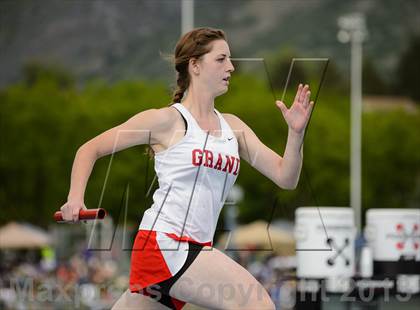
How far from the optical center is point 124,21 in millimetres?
196125

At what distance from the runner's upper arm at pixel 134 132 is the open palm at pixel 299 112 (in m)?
0.61

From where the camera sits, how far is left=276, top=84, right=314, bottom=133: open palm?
19.2 feet

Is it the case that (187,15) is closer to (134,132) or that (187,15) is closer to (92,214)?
(134,132)

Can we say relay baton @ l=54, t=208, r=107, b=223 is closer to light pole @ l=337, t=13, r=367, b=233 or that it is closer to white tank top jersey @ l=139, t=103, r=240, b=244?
white tank top jersey @ l=139, t=103, r=240, b=244

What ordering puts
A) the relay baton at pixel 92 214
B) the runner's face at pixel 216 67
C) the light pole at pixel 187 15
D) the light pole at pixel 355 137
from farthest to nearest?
the light pole at pixel 355 137 < the light pole at pixel 187 15 < the runner's face at pixel 216 67 < the relay baton at pixel 92 214

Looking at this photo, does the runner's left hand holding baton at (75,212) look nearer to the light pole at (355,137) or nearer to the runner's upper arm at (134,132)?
the runner's upper arm at (134,132)

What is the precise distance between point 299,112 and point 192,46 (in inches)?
25.8

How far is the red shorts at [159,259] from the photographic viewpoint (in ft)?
18.4

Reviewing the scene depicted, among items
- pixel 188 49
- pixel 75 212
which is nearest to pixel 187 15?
pixel 188 49

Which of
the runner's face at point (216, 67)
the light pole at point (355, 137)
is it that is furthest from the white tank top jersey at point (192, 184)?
the light pole at point (355, 137)

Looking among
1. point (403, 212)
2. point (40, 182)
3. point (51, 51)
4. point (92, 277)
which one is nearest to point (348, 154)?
point (40, 182)

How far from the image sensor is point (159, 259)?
18.5 feet

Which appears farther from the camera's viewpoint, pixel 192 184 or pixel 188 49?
pixel 188 49

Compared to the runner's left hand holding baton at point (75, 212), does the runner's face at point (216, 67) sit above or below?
above
